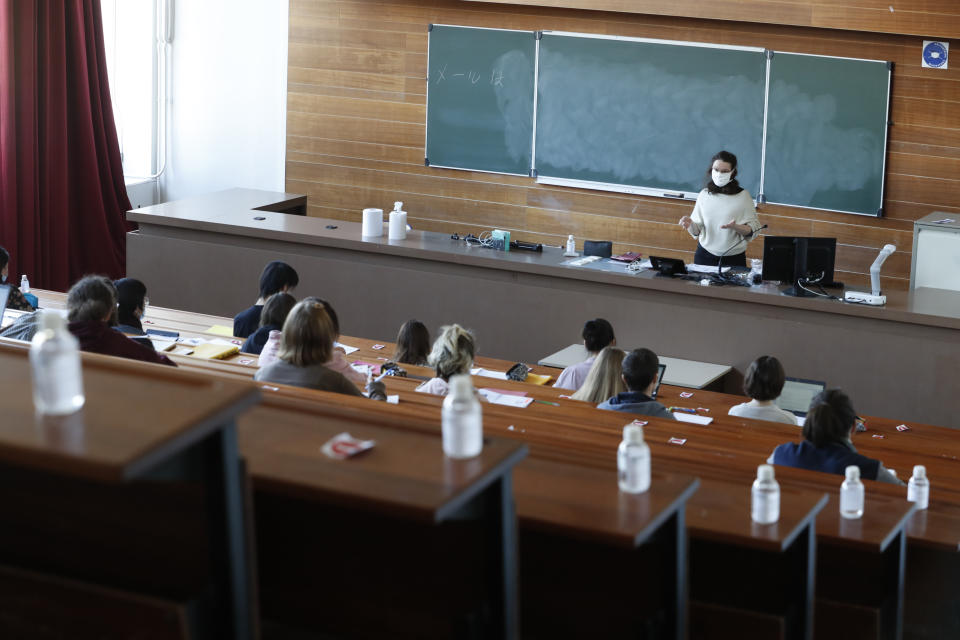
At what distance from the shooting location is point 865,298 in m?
5.88

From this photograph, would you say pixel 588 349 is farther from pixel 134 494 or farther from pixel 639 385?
pixel 134 494

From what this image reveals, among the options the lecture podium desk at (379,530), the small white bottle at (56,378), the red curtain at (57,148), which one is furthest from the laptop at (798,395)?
the red curtain at (57,148)

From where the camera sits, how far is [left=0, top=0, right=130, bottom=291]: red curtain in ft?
26.4

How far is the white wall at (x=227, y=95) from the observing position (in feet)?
30.3

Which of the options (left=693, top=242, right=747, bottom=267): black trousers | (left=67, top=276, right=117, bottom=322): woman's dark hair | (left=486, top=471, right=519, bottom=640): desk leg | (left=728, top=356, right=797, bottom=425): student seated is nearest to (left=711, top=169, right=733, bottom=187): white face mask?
(left=693, top=242, right=747, bottom=267): black trousers

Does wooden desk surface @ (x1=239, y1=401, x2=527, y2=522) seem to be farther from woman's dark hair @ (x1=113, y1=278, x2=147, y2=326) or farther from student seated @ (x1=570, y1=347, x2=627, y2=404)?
woman's dark hair @ (x1=113, y1=278, x2=147, y2=326)

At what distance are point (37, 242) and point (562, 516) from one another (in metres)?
7.08

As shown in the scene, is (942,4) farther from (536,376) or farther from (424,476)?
(424,476)

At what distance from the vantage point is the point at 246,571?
1.78 meters

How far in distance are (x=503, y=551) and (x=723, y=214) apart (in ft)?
16.5

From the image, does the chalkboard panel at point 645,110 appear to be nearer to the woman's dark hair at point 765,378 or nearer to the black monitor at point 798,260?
the black monitor at point 798,260

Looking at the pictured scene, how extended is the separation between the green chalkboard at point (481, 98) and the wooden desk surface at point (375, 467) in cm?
654

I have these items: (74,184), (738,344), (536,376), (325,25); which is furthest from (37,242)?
(738,344)

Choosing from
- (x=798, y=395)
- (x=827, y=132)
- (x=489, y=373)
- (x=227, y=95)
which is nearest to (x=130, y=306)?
(x=489, y=373)
